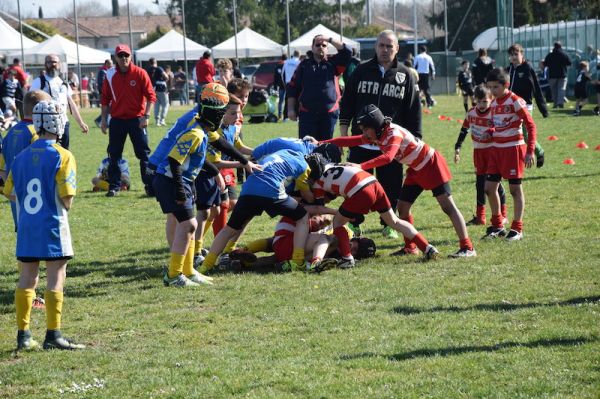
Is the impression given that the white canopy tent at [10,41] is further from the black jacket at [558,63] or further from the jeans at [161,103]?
the black jacket at [558,63]

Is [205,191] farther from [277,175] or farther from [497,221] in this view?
[497,221]

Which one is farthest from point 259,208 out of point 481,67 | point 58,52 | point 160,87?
point 58,52

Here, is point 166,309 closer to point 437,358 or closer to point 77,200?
point 437,358

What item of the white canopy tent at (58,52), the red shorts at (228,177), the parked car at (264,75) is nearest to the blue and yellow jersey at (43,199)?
the red shorts at (228,177)

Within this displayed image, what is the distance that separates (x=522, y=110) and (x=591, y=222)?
171cm

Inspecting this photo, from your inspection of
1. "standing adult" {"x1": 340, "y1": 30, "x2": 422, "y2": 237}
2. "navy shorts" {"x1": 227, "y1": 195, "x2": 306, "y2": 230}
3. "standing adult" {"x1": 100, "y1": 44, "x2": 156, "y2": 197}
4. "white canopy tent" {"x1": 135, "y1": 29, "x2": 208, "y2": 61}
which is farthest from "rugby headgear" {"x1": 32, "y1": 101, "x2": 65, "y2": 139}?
"white canopy tent" {"x1": 135, "y1": 29, "x2": 208, "y2": 61}

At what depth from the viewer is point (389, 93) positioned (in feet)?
34.3

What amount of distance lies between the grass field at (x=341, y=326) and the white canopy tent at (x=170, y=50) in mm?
39311

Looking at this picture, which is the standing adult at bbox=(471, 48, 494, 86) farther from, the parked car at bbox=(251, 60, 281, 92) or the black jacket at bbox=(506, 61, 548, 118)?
the parked car at bbox=(251, 60, 281, 92)

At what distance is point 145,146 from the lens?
14695 mm

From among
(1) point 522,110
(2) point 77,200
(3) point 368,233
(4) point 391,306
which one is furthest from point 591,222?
(2) point 77,200

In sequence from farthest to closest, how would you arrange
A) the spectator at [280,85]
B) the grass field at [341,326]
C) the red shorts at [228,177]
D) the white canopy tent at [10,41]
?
the white canopy tent at [10,41] < the spectator at [280,85] < the red shorts at [228,177] < the grass field at [341,326]

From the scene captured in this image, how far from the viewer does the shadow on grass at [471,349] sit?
6.15 meters

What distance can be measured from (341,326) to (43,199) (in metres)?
2.37
